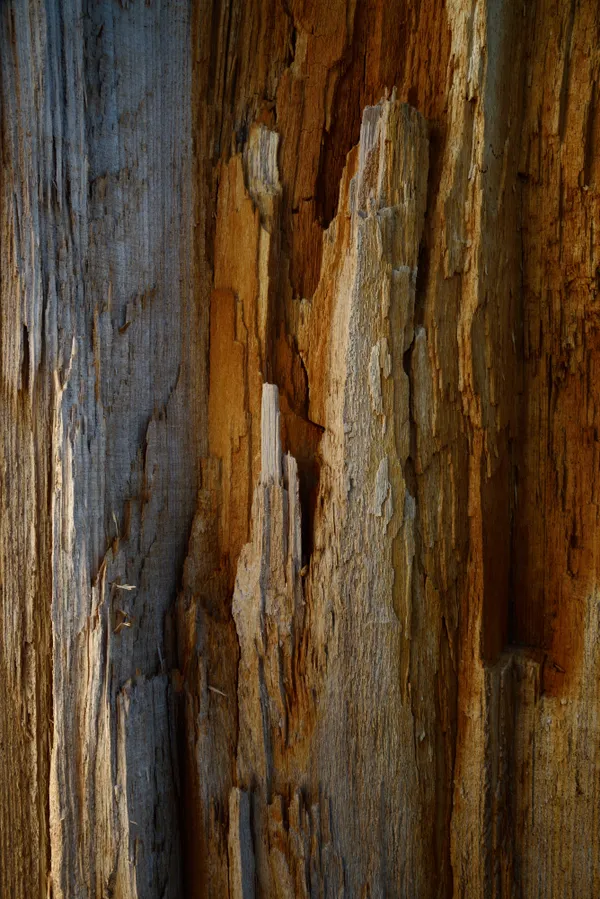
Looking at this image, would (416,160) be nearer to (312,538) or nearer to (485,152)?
(485,152)

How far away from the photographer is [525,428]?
147 cm

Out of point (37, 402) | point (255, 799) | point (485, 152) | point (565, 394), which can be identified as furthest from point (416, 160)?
point (255, 799)

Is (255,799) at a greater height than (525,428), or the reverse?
(525,428)

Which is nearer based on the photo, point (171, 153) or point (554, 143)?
point (554, 143)

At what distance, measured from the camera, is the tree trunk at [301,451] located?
140 centimetres

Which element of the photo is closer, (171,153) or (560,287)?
(560,287)

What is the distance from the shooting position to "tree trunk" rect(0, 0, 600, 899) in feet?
4.58

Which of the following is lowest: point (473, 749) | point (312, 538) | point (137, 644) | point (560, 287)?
point (473, 749)

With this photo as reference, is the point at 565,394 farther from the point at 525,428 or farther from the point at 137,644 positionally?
the point at 137,644

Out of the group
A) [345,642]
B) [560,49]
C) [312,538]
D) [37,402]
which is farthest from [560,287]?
[37,402]

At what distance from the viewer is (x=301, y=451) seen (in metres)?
1.48

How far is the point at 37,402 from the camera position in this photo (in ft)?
4.97

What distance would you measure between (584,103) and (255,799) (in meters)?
1.55

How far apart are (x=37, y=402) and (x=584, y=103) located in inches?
50.4
